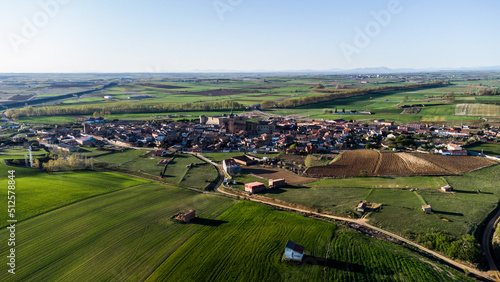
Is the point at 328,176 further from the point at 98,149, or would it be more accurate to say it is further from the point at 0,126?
the point at 0,126

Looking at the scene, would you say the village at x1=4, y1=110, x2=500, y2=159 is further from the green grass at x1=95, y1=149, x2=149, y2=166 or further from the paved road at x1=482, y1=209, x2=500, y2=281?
the paved road at x1=482, y1=209, x2=500, y2=281

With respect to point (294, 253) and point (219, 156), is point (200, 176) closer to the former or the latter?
point (219, 156)

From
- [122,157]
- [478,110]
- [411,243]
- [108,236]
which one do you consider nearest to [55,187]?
[108,236]

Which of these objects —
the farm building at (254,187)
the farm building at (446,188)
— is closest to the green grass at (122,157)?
the farm building at (254,187)

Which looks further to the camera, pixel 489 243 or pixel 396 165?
pixel 396 165

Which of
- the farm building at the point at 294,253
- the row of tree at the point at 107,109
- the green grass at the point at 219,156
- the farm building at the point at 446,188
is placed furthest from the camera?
the row of tree at the point at 107,109

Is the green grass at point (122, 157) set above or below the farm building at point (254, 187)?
below

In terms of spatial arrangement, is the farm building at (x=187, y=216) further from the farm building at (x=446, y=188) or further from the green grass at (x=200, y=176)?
the farm building at (x=446, y=188)
